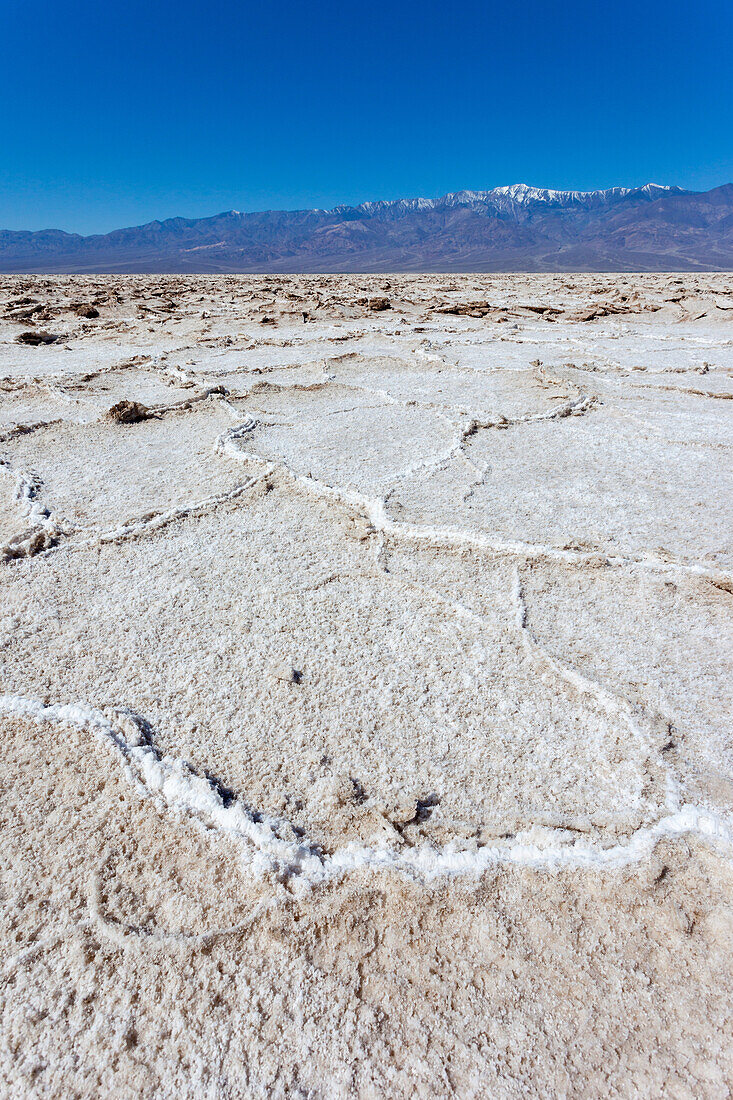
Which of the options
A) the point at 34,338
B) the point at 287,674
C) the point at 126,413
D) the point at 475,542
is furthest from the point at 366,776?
the point at 34,338

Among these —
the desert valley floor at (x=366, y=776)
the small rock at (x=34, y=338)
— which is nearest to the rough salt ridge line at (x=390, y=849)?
the desert valley floor at (x=366, y=776)

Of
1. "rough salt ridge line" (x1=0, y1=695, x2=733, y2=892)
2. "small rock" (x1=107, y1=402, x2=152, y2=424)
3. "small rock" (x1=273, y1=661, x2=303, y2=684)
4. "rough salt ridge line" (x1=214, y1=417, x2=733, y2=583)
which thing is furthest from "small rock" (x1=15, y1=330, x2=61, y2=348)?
"rough salt ridge line" (x1=0, y1=695, x2=733, y2=892)

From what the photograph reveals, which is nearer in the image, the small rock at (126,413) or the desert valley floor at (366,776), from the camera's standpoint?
the desert valley floor at (366,776)

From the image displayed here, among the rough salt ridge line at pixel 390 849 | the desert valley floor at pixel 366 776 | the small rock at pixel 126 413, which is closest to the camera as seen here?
the desert valley floor at pixel 366 776

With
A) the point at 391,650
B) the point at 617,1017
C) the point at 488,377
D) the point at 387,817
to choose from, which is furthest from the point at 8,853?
the point at 488,377

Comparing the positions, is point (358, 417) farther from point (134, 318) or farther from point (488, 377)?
point (134, 318)

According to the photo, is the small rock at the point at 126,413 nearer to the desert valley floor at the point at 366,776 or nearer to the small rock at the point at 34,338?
the desert valley floor at the point at 366,776

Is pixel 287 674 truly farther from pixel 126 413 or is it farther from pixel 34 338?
pixel 34 338
